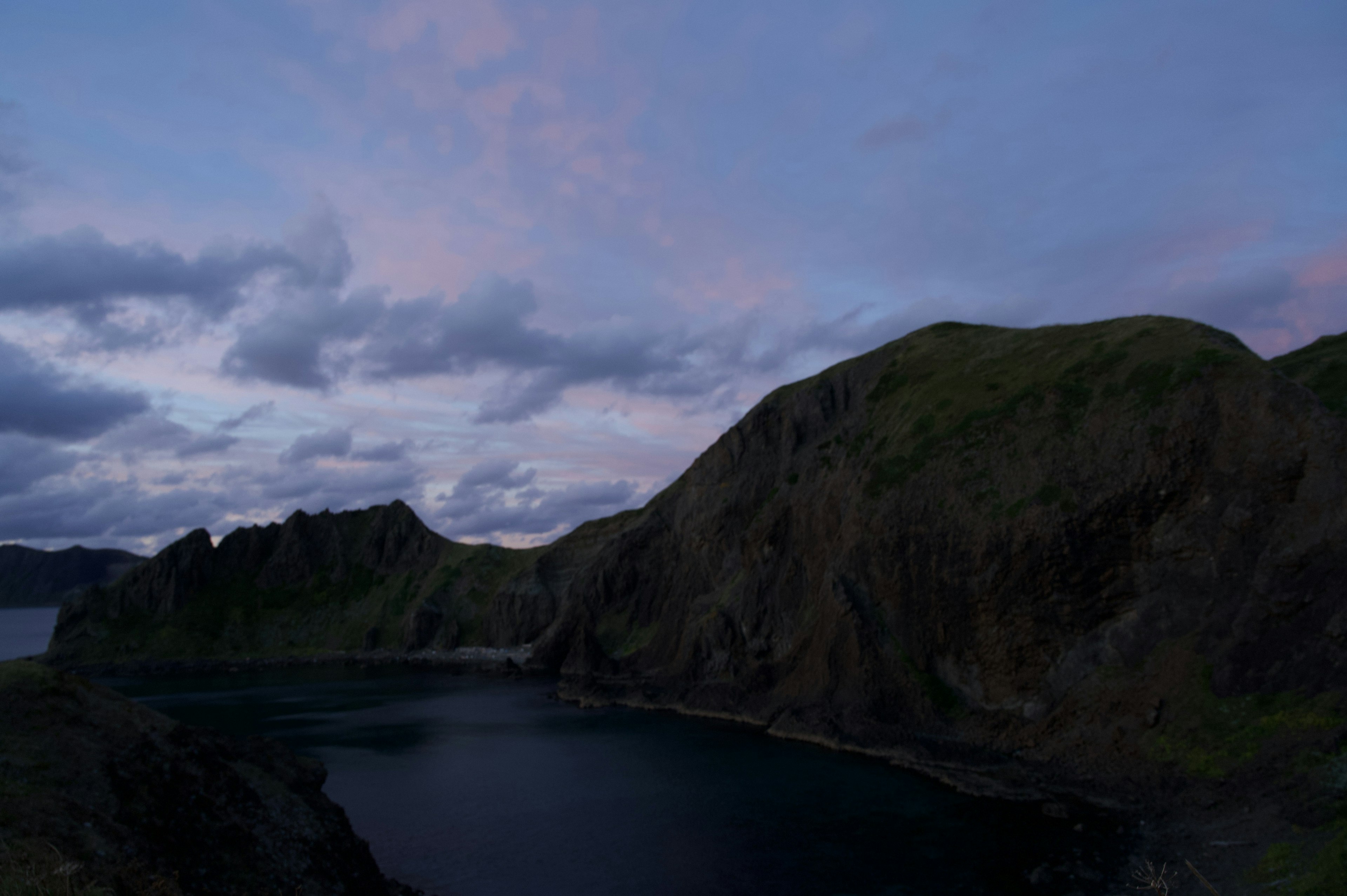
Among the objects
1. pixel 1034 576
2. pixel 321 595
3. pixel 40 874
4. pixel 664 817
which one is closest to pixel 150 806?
pixel 40 874

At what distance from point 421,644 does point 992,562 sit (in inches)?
3973

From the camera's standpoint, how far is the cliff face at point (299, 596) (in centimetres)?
12512

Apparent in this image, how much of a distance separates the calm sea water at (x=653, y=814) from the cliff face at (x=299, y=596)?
179 feet

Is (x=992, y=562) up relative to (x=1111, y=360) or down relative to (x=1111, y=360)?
down

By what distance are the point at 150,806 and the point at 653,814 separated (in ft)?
87.9

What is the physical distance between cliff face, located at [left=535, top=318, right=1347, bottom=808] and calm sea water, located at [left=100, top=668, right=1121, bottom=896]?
687cm

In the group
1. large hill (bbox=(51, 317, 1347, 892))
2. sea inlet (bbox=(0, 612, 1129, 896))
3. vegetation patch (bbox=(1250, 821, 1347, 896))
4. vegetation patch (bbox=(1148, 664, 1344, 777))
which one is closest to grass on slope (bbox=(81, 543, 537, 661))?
large hill (bbox=(51, 317, 1347, 892))

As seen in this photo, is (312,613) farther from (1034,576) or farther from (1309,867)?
(1309,867)

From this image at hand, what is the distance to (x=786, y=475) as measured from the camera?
81.8m

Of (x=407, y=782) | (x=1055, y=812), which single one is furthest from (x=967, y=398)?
(x=407, y=782)

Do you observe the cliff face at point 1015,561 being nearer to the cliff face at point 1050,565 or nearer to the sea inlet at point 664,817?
the cliff face at point 1050,565

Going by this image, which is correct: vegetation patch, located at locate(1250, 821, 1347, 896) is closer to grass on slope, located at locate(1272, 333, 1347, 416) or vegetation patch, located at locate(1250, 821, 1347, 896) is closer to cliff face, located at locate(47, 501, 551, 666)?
grass on slope, located at locate(1272, 333, 1347, 416)

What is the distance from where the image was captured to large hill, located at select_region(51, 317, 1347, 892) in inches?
1453

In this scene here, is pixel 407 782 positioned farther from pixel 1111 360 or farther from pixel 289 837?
pixel 1111 360
